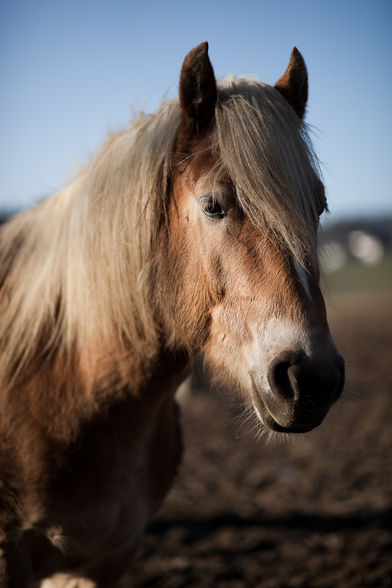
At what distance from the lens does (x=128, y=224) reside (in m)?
2.18

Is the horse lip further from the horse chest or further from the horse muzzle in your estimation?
the horse chest

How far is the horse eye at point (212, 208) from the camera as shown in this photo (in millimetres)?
1949

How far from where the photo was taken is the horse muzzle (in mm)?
1674

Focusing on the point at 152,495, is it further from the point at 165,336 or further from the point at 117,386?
the point at 165,336

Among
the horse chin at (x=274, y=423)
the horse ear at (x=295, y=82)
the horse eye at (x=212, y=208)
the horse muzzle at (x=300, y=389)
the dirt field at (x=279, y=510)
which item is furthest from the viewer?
the dirt field at (x=279, y=510)

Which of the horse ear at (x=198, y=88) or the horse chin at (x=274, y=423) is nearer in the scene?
the horse chin at (x=274, y=423)

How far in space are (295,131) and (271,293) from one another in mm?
831

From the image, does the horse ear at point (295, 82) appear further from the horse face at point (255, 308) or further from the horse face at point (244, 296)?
the horse face at point (255, 308)

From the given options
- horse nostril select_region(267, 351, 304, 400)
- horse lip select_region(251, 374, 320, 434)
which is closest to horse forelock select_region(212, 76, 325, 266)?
horse nostril select_region(267, 351, 304, 400)

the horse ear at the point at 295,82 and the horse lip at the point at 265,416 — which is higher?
the horse ear at the point at 295,82

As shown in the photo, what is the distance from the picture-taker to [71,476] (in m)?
2.18

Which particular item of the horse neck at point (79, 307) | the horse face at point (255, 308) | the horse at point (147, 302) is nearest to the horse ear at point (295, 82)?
A: the horse at point (147, 302)

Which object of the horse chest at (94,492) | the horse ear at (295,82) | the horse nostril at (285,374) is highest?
the horse ear at (295,82)

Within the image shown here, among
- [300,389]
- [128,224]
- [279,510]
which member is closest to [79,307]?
[128,224]
